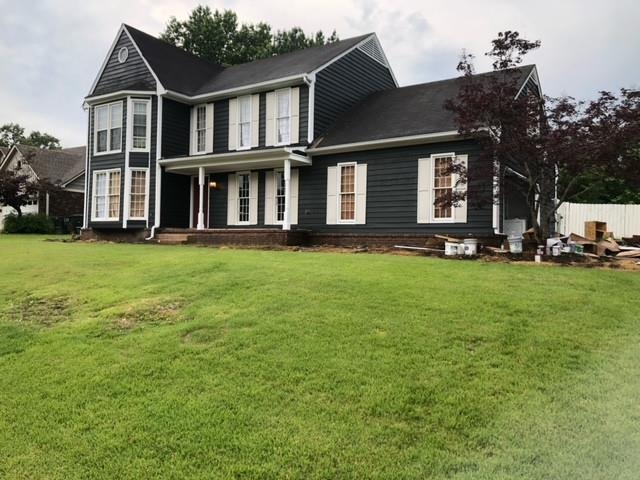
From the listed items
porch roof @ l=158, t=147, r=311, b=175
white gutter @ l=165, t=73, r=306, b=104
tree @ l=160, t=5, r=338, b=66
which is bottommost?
porch roof @ l=158, t=147, r=311, b=175

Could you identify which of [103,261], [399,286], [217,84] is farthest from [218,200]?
[399,286]

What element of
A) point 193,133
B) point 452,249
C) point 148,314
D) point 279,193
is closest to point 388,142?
point 452,249

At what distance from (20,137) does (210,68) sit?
5125 centimetres

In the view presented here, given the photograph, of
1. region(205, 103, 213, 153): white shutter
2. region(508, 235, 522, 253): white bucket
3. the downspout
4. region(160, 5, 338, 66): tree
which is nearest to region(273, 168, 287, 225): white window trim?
region(205, 103, 213, 153): white shutter

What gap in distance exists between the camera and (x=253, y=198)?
63.6ft

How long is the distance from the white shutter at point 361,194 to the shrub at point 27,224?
2150 centimetres

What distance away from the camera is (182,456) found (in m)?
3.64

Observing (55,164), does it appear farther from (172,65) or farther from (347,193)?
(347,193)

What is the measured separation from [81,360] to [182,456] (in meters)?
2.45

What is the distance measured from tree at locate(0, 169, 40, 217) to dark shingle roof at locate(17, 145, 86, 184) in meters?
3.36

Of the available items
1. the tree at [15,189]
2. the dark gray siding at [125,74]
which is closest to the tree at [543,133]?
the dark gray siding at [125,74]

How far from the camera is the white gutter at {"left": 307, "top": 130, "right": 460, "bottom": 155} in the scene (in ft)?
49.3

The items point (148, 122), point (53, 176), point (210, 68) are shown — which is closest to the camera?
point (148, 122)

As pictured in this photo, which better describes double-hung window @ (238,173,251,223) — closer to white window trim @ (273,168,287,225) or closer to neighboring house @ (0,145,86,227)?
white window trim @ (273,168,287,225)
